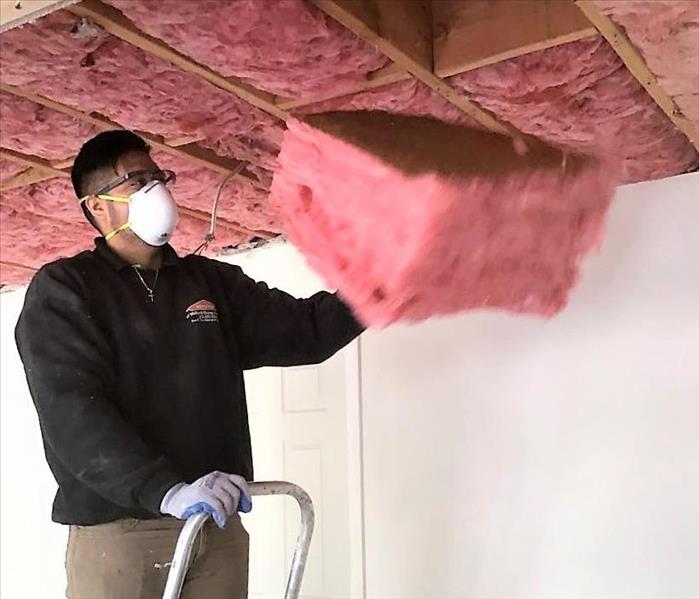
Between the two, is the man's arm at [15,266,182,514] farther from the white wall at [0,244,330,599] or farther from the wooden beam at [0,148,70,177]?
the white wall at [0,244,330,599]

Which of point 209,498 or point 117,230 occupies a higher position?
point 117,230

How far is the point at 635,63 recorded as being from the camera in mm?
1817

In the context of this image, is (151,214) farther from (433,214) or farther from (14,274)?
(14,274)

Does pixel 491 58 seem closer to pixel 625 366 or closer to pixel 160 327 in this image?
pixel 160 327

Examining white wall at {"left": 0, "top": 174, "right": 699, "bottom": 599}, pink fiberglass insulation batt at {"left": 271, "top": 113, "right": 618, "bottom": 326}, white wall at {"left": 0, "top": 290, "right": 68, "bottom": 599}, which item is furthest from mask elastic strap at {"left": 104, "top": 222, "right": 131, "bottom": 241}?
white wall at {"left": 0, "top": 290, "right": 68, "bottom": 599}

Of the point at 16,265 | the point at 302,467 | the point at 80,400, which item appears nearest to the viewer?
the point at 80,400

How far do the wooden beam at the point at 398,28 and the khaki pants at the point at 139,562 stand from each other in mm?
1040

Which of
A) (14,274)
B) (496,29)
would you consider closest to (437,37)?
(496,29)

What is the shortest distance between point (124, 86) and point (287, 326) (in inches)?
27.0

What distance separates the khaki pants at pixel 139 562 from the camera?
172 cm

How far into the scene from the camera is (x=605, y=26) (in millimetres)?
1667

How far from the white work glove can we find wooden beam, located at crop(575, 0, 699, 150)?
1057 millimetres

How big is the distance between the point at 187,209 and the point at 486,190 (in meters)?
1.72

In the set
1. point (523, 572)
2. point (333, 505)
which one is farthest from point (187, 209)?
point (523, 572)
